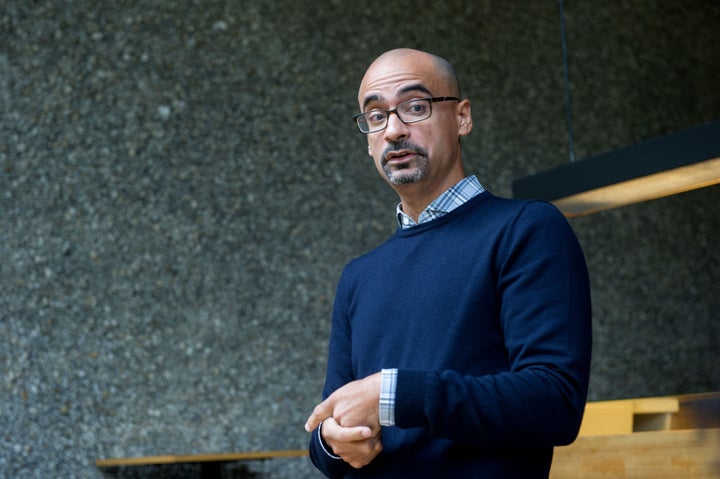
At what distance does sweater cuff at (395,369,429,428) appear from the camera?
1.12 metres

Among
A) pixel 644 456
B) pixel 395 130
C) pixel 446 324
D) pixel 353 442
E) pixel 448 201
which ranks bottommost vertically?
pixel 644 456

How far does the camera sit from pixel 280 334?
13.3 feet

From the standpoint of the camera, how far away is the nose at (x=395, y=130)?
4.51 feet

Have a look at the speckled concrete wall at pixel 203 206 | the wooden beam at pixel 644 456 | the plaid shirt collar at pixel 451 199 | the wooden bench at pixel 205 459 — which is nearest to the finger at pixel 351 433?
the plaid shirt collar at pixel 451 199

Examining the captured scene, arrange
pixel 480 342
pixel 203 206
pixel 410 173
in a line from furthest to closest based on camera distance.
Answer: pixel 203 206 → pixel 410 173 → pixel 480 342

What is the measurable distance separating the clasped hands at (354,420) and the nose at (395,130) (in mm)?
366

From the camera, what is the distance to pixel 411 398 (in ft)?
3.68

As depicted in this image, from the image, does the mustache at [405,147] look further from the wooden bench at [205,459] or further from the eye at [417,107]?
the wooden bench at [205,459]

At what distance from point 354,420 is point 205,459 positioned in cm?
243

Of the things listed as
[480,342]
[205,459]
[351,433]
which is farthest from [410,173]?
[205,459]

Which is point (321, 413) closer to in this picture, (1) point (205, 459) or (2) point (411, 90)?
(2) point (411, 90)

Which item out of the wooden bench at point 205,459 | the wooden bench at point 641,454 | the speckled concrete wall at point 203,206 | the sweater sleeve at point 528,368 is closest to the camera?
the sweater sleeve at point 528,368

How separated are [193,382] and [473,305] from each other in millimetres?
2827

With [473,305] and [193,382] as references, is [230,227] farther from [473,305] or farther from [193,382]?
[473,305]
